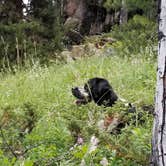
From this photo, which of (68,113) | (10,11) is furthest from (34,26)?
(68,113)

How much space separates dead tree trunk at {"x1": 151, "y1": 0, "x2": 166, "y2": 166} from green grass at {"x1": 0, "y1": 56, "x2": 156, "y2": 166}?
41cm

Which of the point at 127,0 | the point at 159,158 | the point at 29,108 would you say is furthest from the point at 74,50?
the point at 159,158

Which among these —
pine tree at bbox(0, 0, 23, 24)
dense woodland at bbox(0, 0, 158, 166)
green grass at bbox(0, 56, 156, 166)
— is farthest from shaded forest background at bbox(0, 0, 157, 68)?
green grass at bbox(0, 56, 156, 166)

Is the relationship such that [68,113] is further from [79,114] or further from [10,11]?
[10,11]

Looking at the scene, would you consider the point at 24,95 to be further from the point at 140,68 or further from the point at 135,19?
the point at 135,19

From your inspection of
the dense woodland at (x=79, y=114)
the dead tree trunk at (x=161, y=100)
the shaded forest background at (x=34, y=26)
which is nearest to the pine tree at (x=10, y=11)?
the shaded forest background at (x=34, y=26)

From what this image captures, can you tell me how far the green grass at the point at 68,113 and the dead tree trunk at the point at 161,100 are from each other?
41 cm

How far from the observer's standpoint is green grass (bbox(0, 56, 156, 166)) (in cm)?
337

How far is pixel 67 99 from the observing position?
5.45 m

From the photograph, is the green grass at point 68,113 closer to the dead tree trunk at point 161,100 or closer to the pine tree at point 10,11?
the dead tree trunk at point 161,100

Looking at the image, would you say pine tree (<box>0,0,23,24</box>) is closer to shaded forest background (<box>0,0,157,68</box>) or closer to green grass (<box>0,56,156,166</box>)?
shaded forest background (<box>0,0,157,68</box>)

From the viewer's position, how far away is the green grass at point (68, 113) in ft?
11.1

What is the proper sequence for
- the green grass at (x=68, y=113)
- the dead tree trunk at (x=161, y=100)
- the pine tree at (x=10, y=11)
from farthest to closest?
1. the pine tree at (x=10, y=11)
2. the green grass at (x=68, y=113)
3. the dead tree trunk at (x=161, y=100)

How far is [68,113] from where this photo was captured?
183 inches
